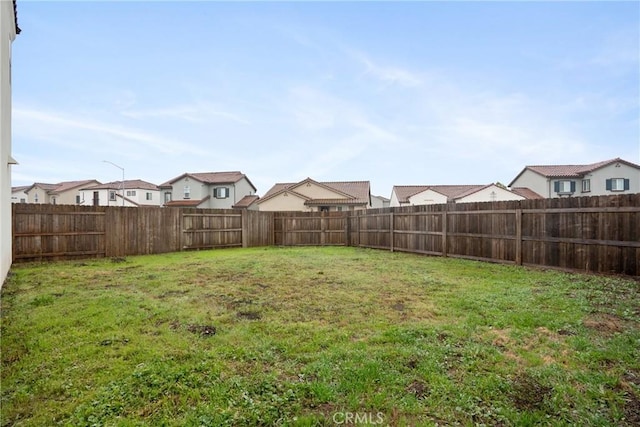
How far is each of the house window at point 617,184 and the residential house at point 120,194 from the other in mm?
53129

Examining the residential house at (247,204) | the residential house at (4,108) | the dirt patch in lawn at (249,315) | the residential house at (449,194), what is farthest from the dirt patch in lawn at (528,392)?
the residential house at (247,204)

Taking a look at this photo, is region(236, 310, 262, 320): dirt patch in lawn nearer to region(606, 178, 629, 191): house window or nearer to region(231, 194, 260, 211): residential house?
region(231, 194, 260, 211): residential house

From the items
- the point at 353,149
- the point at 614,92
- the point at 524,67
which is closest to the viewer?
the point at 614,92

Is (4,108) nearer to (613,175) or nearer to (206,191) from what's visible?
(206,191)

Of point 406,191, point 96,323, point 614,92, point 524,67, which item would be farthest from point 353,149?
point 96,323

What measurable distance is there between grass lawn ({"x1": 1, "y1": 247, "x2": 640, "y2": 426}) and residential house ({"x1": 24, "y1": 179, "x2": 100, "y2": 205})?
49223mm

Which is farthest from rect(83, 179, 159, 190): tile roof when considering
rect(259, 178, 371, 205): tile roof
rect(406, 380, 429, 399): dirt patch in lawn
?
rect(406, 380, 429, 399): dirt patch in lawn

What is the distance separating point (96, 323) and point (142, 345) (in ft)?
3.95

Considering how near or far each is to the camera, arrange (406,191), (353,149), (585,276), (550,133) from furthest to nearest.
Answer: (406,191)
(353,149)
(550,133)
(585,276)

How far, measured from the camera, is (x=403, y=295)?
5531 millimetres

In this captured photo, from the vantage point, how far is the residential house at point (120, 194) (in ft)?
139

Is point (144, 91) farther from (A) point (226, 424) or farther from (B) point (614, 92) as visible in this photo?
(B) point (614, 92)

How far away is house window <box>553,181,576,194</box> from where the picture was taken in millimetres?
33772

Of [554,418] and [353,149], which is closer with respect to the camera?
[554,418]
